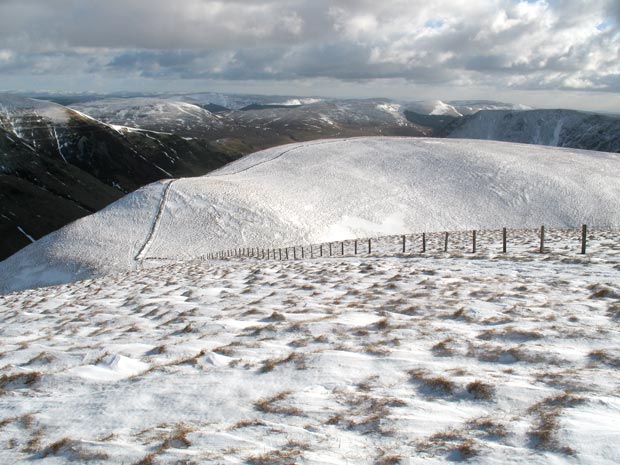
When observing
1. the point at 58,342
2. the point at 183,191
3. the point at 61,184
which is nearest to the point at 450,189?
the point at 183,191

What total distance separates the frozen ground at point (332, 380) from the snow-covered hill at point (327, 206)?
3549 centimetres

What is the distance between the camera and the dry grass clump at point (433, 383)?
19.7 ft

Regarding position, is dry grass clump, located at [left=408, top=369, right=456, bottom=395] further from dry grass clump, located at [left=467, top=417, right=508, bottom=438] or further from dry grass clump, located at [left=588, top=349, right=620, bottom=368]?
dry grass clump, located at [left=588, top=349, right=620, bottom=368]

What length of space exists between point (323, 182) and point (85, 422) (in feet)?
208

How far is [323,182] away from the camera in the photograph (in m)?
68.1

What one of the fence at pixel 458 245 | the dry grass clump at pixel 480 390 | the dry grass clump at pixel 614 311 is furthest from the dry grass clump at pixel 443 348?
the fence at pixel 458 245

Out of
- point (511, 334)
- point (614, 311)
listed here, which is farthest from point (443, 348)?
point (614, 311)

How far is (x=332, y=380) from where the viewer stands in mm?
6527

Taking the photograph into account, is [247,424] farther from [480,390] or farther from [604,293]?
[604,293]

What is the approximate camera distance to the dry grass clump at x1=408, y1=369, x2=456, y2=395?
599 centimetres

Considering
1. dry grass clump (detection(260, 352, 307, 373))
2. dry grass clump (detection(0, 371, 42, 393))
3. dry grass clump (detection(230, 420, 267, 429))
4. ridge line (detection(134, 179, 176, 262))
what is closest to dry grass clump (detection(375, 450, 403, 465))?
dry grass clump (detection(230, 420, 267, 429))

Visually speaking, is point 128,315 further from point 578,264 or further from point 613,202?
point 613,202

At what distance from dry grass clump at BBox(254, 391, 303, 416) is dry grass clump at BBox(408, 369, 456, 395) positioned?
5.55ft

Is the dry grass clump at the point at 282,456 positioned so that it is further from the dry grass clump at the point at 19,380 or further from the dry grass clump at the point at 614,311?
the dry grass clump at the point at 614,311
